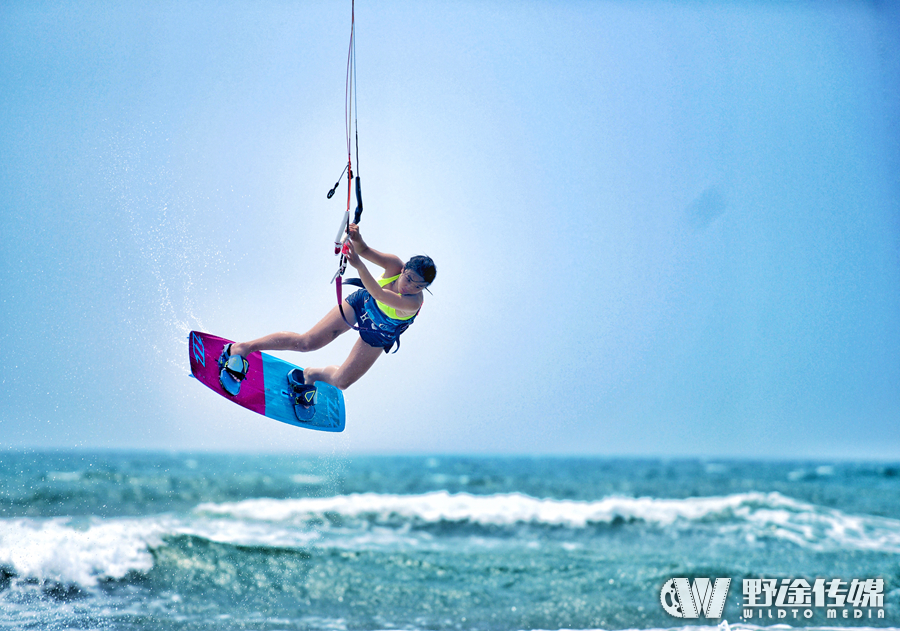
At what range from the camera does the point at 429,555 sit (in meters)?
10.1

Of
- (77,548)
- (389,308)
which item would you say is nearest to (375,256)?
(389,308)

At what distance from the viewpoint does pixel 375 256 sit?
4.93 m

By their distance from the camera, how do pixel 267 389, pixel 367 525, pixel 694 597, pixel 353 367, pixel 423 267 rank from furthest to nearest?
1. pixel 367 525
2. pixel 694 597
3. pixel 267 389
4. pixel 353 367
5. pixel 423 267

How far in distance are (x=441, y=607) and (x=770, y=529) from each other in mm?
7336

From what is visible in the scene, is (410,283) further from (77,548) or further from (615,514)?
(615,514)

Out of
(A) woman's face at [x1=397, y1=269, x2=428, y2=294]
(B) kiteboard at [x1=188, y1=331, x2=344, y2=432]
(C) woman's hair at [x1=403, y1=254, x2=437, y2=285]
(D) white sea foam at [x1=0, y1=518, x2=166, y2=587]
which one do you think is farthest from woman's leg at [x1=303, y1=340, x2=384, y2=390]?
(D) white sea foam at [x1=0, y1=518, x2=166, y2=587]

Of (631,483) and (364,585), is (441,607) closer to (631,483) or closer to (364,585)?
(364,585)

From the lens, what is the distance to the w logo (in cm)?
763

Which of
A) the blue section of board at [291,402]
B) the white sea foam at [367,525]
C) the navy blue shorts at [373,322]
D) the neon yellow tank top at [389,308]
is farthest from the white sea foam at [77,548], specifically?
the neon yellow tank top at [389,308]

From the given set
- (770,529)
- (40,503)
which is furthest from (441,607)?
(40,503)

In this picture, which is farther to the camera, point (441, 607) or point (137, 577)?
point (137, 577)

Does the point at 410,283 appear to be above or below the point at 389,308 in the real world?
above

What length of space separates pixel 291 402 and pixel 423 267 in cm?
216

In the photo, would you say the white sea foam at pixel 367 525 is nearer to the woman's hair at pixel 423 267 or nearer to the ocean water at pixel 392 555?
the ocean water at pixel 392 555
